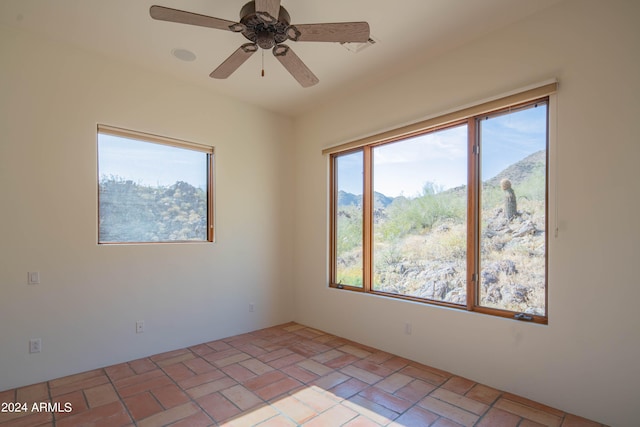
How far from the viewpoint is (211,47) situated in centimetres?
287

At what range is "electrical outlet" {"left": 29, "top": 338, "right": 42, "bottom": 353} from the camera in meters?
Answer: 2.67

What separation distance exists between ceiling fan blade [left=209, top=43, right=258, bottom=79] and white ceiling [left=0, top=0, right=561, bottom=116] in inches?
16.0

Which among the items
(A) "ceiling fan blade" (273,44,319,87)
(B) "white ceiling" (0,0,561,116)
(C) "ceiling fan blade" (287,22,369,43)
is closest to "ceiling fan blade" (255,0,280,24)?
(C) "ceiling fan blade" (287,22,369,43)

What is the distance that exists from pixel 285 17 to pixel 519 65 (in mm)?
1848

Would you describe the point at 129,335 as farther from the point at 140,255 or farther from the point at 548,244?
the point at 548,244

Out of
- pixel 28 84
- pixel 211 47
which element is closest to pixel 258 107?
pixel 211 47

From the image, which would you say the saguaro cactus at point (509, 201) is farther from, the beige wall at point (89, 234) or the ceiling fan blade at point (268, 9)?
the beige wall at point (89, 234)

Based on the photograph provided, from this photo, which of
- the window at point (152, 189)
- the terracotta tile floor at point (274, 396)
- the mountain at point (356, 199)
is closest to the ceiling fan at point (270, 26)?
the window at point (152, 189)

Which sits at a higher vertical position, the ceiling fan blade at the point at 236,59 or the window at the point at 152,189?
the ceiling fan blade at the point at 236,59

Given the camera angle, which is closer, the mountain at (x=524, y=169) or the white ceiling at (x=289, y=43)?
the white ceiling at (x=289, y=43)

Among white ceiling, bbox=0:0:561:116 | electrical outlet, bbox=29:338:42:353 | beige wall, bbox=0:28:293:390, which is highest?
white ceiling, bbox=0:0:561:116

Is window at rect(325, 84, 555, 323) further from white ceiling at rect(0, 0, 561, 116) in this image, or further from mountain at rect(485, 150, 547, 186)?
white ceiling at rect(0, 0, 561, 116)

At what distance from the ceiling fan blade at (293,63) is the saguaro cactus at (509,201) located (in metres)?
1.77

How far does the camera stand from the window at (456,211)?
2.50 metres
